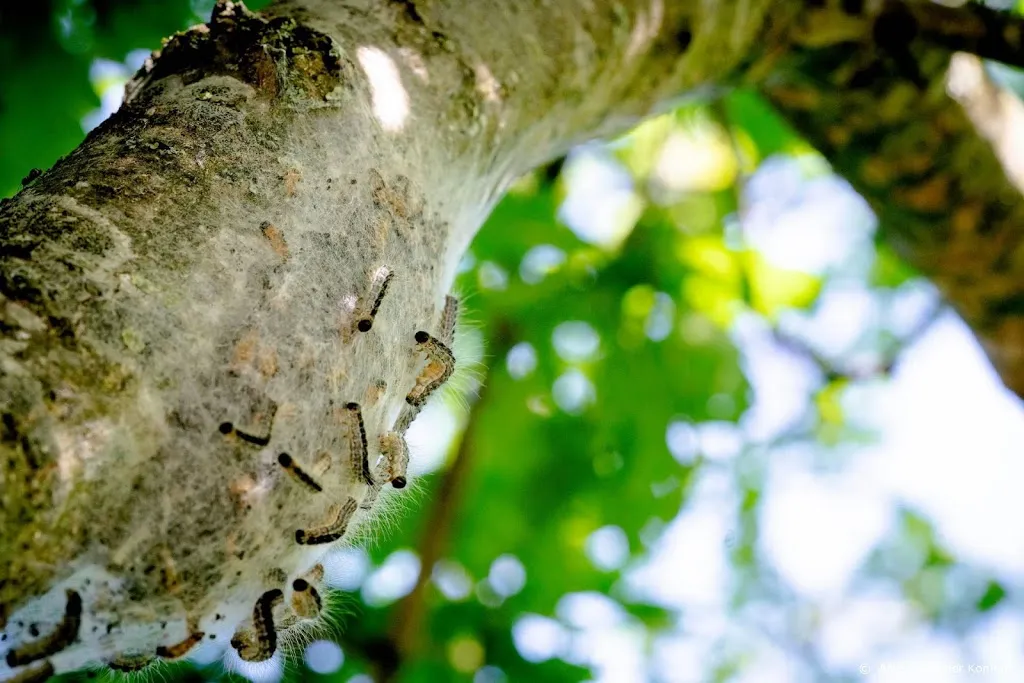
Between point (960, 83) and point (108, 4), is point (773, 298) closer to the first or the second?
point (960, 83)

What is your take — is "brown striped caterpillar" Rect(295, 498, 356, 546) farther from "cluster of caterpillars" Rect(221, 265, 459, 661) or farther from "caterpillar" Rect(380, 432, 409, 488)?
"caterpillar" Rect(380, 432, 409, 488)

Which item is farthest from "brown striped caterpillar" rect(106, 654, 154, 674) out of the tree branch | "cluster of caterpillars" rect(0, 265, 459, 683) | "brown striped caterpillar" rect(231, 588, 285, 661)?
the tree branch

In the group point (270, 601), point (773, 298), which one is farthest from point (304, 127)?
point (773, 298)

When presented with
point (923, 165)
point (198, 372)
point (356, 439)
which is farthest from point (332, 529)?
point (923, 165)

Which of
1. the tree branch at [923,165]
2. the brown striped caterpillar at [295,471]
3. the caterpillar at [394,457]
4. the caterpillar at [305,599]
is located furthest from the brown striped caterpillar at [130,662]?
the tree branch at [923,165]

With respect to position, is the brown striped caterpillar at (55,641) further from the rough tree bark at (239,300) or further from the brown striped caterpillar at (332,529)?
the brown striped caterpillar at (332,529)

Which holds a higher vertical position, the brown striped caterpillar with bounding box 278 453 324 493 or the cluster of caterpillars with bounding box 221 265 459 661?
the brown striped caterpillar with bounding box 278 453 324 493

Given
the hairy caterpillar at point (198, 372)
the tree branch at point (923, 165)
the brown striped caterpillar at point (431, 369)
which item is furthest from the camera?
the tree branch at point (923, 165)
